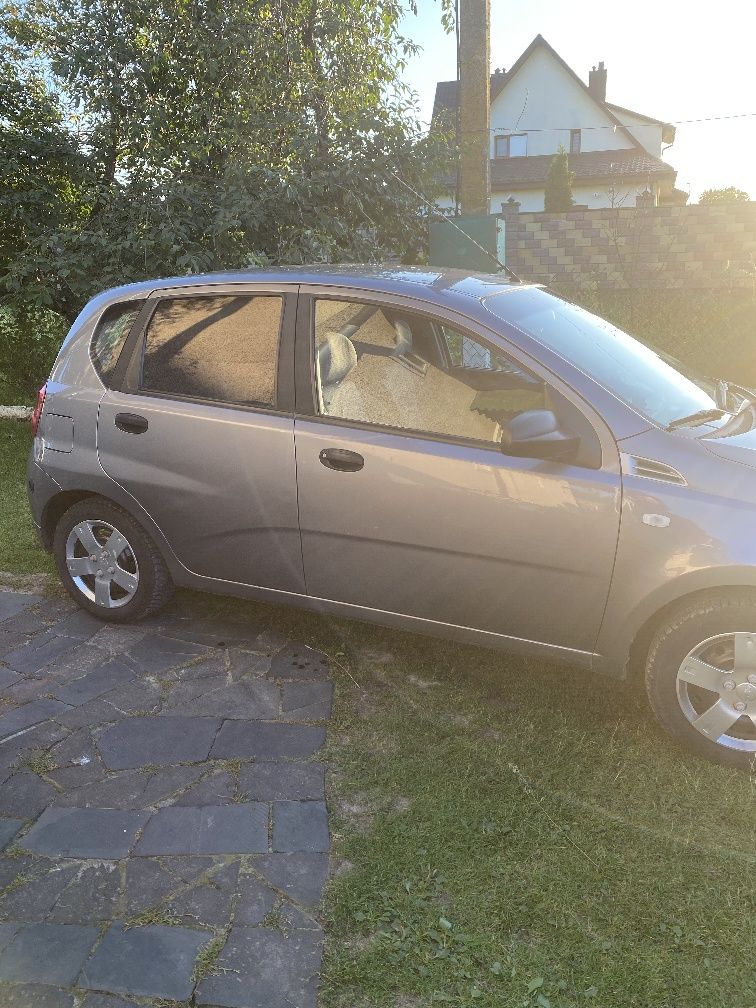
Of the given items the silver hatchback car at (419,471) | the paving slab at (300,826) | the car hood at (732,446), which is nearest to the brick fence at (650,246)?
the silver hatchback car at (419,471)

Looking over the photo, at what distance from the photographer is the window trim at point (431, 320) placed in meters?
3.35

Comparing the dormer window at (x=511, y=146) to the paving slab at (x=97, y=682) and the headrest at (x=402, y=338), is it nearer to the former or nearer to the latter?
the headrest at (x=402, y=338)

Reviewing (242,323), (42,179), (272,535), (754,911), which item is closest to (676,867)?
(754,911)

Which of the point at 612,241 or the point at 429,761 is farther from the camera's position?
the point at 612,241

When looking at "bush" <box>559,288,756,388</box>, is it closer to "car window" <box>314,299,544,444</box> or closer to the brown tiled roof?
"car window" <box>314,299,544,444</box>

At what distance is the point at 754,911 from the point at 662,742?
0.92m

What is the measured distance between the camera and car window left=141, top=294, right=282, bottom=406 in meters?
3.91

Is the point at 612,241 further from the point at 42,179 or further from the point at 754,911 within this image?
the point at 754,911

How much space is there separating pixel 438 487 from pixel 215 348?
1.33m

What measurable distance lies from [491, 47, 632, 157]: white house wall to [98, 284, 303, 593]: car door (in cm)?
4244

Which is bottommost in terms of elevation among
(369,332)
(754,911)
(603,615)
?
(754,911)

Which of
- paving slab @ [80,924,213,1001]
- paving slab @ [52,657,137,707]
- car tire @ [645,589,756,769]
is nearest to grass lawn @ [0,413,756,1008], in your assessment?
car tire @ [645,589,756,769]

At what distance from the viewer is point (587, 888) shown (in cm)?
273

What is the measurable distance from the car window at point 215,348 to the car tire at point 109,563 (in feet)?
2.43
